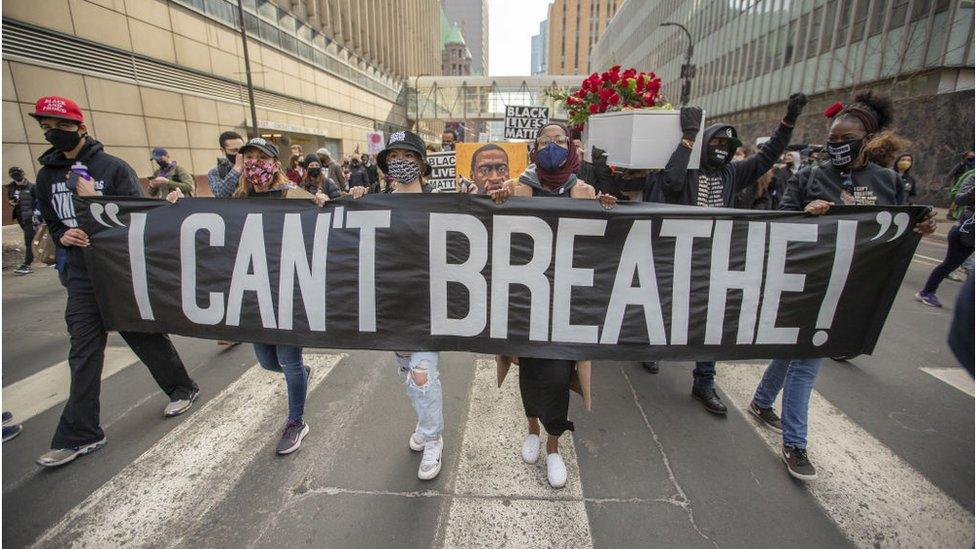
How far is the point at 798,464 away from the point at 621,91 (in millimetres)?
3541

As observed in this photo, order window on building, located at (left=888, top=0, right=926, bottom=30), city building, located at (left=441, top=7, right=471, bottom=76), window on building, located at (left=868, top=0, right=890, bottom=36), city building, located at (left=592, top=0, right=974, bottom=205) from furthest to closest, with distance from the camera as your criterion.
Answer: city building, located at (left=441, top=7, right=471, bottom=76), window on building, located at (left=868, top=0, right=890, bottom=36), window on building, located at (left=888, top=0, right=926, bottom=30), city building, located at (left=592, top=0, right=974, bottom=205)

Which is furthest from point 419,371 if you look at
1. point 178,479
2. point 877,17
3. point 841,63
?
point 841,63

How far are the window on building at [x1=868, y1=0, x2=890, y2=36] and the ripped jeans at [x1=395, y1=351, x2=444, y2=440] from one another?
26164 mm

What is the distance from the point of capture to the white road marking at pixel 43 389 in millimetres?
3375

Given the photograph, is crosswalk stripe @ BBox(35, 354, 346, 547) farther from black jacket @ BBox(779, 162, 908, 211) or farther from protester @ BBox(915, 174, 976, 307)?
protester @ BBox(915, 174, 976, 307)

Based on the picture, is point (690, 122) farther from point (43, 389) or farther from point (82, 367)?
point (43, 389)

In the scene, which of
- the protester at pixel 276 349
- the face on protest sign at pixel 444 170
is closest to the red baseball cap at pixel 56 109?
the protester at pixel 276 349

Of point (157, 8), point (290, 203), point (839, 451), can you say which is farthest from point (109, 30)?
point (839, 451)

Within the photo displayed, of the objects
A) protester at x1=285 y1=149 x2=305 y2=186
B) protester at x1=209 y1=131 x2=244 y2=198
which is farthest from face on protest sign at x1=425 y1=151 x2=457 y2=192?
protester at x1=209 y1=131 x2=244 y2=198

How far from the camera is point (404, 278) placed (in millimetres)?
2664

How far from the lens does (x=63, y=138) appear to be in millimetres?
2770

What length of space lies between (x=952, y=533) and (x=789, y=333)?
3.84 feet

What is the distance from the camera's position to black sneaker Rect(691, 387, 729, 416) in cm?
325

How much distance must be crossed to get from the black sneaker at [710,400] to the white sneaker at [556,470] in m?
1.41
